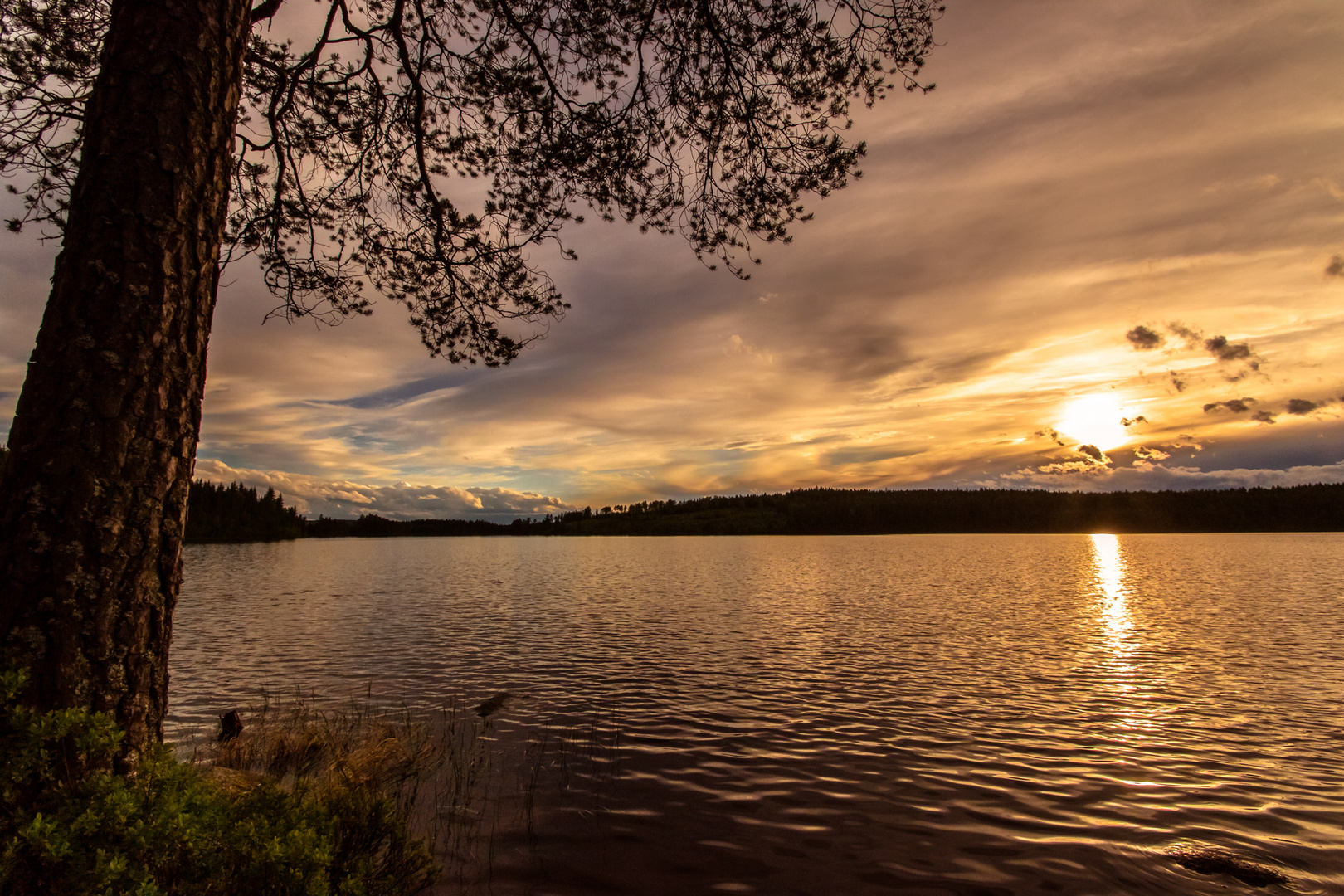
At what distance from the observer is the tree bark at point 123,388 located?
4.31 m

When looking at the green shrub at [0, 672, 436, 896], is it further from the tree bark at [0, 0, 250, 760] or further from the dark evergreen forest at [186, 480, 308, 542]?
the dark evergreen forest at [186, 480, 308, 542]

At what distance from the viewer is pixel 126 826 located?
13.5 ft

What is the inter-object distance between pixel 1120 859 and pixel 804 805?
4.34m

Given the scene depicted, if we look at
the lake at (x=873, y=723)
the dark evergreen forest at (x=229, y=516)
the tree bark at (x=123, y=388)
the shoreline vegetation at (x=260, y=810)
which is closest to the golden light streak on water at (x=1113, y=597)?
the lake at (x=873, y=723)

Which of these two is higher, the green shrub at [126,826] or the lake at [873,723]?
the green shrub at [126,826]

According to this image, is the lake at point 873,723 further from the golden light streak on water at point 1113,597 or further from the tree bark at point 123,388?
the tree bark at point 123,388

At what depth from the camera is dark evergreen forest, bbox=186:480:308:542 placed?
16150 centimetres

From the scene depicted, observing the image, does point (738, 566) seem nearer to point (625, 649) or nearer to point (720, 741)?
point (625, 649)

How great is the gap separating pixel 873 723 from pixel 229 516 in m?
214

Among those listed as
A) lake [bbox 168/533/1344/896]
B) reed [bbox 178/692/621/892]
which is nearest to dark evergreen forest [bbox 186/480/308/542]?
lake [bbox 168/533/1344/896]

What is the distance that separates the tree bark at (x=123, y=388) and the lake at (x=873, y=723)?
558 centimetres

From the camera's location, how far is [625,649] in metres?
23.4

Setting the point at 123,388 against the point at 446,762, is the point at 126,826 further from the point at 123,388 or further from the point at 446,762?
the point at 446,762

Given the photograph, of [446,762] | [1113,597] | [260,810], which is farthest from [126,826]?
[1113,597]
